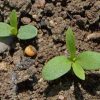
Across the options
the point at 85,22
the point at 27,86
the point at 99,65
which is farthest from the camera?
the point at 85,22

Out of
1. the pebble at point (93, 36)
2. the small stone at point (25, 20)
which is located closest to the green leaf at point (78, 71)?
the pebble at point (93, 36)

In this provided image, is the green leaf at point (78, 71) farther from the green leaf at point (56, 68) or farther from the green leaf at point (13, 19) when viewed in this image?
the green leaf at point (13, 19)

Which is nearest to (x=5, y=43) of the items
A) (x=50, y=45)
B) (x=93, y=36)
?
(x=50, y=45)

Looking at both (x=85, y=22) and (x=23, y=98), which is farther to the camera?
(x=85, y=22)

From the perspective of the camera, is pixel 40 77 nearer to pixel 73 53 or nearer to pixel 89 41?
pixel 73 53

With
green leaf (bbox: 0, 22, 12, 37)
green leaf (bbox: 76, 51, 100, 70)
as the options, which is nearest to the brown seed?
green leaf (bbox: 0, 22, 12, 37)

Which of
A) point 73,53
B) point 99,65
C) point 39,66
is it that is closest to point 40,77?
point 39,66

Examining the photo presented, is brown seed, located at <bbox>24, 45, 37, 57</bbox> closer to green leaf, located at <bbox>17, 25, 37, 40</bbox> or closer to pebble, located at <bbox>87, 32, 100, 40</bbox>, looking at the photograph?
green leaf, located at <bbox>17, 25, 37, 40</bbox>
